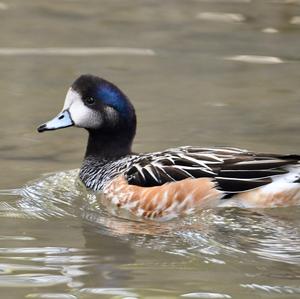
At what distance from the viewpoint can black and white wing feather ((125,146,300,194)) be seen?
931cm

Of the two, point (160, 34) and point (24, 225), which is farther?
point (160, 34)

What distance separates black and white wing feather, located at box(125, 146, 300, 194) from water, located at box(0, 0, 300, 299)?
26 cm

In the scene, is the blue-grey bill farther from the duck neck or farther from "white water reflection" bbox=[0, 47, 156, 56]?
"white water reflection" bbox=[0, 47, 156, 56]

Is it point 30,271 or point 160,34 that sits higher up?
point 160,34

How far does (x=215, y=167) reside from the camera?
9.45m

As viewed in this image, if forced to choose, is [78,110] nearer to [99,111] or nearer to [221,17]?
[99,111]

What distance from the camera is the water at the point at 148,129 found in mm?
7719

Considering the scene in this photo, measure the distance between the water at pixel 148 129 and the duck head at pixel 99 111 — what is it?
1.82 ft

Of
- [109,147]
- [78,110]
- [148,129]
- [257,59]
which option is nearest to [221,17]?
[257,59]

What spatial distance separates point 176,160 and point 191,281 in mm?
2246

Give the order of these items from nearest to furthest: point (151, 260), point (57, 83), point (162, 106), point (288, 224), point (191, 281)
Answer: point (191, 281) → point (151, 260) → point (288, 224) → point (162, 106) → point (57, 83)

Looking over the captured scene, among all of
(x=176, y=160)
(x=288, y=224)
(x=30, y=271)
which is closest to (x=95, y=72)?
(x=176, y=160)

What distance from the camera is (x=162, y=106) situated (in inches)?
518

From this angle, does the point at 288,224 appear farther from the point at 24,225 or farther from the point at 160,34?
the point at 160,34
